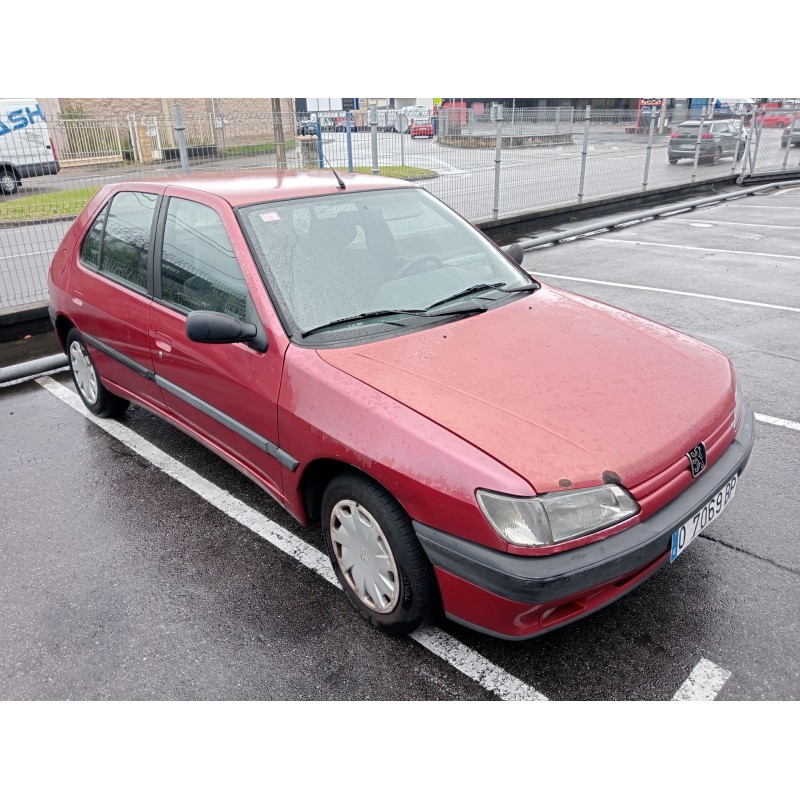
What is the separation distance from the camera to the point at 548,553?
2.09m

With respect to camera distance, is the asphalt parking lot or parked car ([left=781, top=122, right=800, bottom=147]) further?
parked car ([left=781, top=122, right=800, bottom=147])

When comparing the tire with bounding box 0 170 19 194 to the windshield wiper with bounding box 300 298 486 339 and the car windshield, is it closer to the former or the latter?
the car windshield

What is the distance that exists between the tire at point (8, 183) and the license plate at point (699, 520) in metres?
6.29

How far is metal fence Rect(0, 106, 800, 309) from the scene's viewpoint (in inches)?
255

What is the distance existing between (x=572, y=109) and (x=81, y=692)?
40.2 ft

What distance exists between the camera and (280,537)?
3.34 m

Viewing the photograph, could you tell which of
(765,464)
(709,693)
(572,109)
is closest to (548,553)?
(709,693)

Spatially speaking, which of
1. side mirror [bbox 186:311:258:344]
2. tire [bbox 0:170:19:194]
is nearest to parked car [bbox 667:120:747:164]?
tire [bbox 0:170:19:194]

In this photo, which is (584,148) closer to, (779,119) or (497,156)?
(497,156)

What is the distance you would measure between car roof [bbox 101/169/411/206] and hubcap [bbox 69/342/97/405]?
123 cm

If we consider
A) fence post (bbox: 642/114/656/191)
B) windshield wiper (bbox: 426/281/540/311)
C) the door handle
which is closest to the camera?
windshield wiper (bbox: 426/281/540/311)

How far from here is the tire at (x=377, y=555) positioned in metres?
2.37

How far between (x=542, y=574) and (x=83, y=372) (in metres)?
3.80

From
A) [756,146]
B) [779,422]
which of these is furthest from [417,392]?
[756,146]
